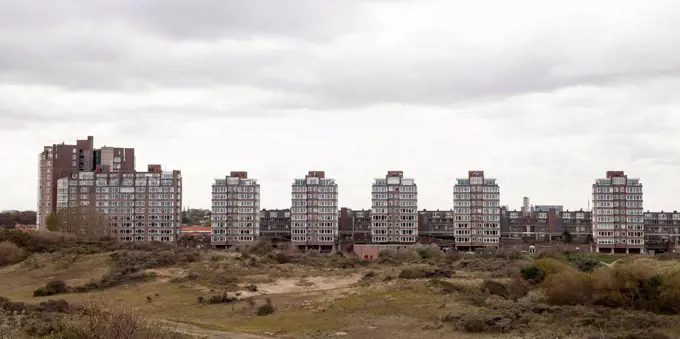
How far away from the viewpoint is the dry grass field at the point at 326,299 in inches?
2057

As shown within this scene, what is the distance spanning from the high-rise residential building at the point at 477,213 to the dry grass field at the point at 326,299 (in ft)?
195

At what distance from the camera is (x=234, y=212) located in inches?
6516

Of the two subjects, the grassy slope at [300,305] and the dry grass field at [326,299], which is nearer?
the dry grass field at [326,299]

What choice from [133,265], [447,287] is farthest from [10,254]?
[447,287]

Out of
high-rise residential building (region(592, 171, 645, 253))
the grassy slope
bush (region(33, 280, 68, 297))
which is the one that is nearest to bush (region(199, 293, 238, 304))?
the grassy slope

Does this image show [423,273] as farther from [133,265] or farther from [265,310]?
[133,265]

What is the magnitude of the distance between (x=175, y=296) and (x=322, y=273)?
2194cm

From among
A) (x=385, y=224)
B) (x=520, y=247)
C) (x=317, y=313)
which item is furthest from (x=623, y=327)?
(x=385, y=224)

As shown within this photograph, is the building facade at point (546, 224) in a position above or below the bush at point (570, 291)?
above

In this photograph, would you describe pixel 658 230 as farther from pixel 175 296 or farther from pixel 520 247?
pixel 175 296

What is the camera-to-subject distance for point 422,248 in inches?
5266

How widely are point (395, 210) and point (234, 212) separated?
1409 inches

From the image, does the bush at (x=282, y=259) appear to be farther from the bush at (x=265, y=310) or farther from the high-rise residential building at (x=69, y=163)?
the high-rise residential building at (x=69, y=163)

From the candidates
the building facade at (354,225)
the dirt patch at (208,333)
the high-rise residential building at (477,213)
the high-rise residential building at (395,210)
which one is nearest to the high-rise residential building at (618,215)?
the high-rise residential building at (477,213)
